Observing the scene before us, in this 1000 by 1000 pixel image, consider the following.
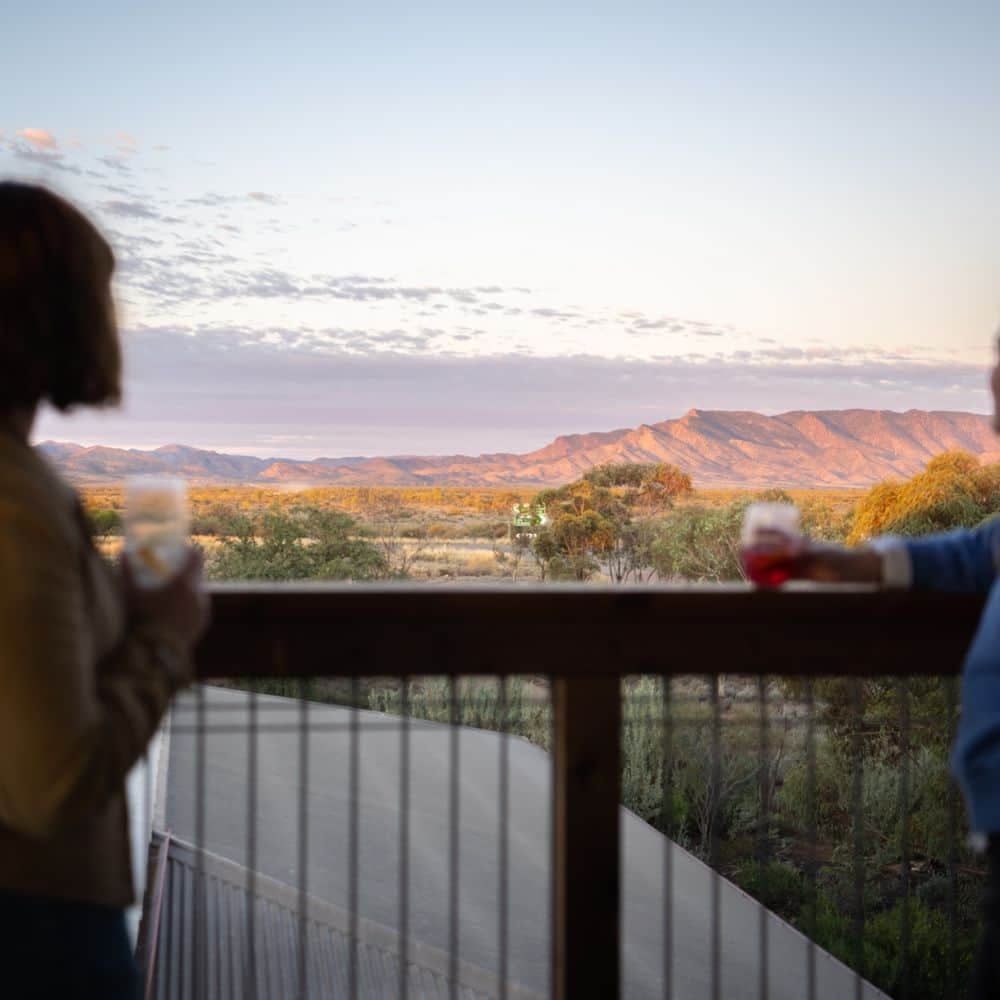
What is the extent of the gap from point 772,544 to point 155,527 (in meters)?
0.87

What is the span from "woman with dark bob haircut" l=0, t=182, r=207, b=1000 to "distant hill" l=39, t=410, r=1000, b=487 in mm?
23962

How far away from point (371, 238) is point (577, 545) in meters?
11.8

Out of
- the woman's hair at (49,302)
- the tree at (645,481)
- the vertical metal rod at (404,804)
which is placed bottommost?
the tree at (645,481)

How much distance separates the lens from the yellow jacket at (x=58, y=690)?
0.84m

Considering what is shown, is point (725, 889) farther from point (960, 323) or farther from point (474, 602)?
point (960, 323)

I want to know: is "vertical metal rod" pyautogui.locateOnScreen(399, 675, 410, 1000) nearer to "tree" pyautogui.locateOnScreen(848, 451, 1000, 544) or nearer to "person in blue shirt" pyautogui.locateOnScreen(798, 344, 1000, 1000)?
"person in blue shirt" pyautogui.locateOnScreen(798, 344, 1000, 1000)

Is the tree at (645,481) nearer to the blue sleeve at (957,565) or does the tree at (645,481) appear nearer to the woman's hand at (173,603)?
the blue sleeve at (957,565)

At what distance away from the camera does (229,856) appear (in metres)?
11.5

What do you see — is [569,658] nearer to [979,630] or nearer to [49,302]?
[979,630]

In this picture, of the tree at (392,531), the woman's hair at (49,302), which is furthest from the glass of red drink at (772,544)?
the tree at (392,531)

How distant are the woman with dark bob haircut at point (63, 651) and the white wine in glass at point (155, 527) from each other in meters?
0.03

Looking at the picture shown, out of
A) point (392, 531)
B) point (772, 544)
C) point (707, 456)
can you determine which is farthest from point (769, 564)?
point (707, 456)

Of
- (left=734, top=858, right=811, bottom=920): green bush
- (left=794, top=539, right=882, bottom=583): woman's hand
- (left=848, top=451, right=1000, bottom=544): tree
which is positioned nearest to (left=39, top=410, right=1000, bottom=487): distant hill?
(left=848, top=451, right=1000, bottom=544): tree

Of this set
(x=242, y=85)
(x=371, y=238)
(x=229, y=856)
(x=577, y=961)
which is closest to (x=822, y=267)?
(x=371, y=238)
